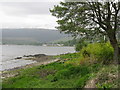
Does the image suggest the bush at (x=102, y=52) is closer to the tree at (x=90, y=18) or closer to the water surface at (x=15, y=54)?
the tree at (x=90, y=18)

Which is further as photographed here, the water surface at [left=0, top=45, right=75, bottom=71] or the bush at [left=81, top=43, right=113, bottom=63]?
the water surface at [left=0, top=45, right=75, bottom=71]

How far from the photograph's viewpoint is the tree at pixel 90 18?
15961mm

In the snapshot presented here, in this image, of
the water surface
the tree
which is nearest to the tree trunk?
the tree

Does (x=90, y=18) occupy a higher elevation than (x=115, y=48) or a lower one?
higher

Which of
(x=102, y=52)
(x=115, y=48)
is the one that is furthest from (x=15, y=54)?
(x=115, y=48)

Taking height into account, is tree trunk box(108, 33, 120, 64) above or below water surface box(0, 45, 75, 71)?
above

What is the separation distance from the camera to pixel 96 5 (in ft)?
53.8

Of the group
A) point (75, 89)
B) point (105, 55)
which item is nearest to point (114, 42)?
point (105, 55)

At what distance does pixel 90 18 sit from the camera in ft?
53.4

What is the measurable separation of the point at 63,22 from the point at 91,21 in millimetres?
2433

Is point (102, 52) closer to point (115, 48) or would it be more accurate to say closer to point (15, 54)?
point (115, 48)

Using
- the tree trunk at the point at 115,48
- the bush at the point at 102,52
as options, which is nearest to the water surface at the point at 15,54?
the bush at the point at 102,52

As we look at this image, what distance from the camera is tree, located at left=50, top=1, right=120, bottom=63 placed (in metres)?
16.0

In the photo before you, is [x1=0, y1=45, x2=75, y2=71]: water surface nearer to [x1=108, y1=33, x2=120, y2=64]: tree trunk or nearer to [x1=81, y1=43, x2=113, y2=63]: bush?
[x1=81, y1=43, x2=113, y2=63]: bush
